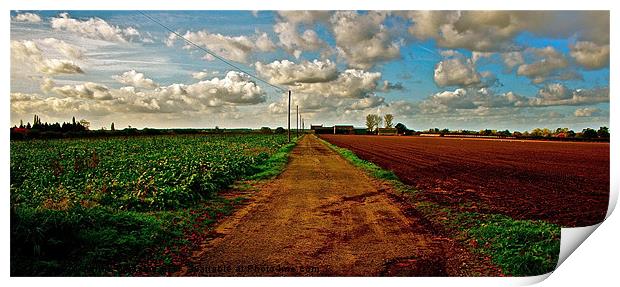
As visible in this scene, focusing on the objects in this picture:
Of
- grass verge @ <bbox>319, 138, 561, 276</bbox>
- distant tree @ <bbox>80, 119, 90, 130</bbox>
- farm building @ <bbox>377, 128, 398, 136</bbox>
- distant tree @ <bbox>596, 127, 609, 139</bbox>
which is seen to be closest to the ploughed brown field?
distant tree @ <bbox>596, 127, 609, 139</bbox>

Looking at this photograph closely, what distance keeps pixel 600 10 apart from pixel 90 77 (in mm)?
8326

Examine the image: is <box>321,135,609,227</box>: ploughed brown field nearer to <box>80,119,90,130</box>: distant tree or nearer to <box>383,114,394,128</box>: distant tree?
<box>383,114,394,128</box>: distant tree

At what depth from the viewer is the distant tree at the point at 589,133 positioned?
7.77 meters

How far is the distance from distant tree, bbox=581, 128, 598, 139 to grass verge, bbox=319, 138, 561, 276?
1.81 meters

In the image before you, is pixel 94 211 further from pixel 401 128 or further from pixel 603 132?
pixel 603 132

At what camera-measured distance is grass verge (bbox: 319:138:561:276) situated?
5.71m

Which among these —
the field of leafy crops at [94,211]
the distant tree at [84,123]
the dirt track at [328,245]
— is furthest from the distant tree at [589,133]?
the distant tree at [84,123]

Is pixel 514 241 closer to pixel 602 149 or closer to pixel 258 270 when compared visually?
pixel 602 149

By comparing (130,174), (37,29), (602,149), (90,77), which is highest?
(37,29)

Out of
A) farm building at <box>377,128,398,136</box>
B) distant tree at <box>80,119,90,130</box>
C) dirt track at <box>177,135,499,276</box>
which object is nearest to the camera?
dirt track at <box>177,135,499,276</box>

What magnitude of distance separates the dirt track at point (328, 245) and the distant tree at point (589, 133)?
3.27 m
